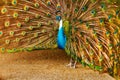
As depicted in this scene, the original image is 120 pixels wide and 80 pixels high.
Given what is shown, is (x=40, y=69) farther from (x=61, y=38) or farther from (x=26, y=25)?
(x=26, y=25)

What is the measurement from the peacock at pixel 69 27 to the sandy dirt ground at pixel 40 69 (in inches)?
11.1

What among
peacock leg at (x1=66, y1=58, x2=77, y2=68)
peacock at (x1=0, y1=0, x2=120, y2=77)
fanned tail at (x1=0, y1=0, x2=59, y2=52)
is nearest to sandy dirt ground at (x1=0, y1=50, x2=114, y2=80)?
peacock leg at (x1=66, y1=58, x2=77, y2=68)

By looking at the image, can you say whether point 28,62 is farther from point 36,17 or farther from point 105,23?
point 105,23

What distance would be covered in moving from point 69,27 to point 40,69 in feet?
3.09

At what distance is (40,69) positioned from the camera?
22.1ft

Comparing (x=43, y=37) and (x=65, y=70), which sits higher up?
(x=43, y=37)

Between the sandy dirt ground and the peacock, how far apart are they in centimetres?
28

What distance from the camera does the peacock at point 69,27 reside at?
22.3 feet

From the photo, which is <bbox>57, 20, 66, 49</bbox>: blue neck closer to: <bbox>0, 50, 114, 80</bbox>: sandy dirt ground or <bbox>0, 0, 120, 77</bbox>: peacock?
<bbox>0, 0, 120, 77</bbox>: peacock

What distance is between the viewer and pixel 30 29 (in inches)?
272

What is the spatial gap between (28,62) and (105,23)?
169 cm

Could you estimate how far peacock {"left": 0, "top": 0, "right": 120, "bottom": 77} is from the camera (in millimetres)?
6809

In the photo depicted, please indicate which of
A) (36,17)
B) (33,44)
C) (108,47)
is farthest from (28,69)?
(108,47)

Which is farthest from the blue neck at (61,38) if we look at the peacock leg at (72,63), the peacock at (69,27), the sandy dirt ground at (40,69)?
the sandy dirt ground at (40,69)
